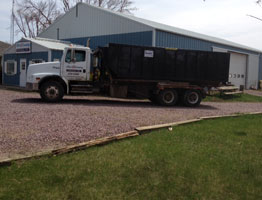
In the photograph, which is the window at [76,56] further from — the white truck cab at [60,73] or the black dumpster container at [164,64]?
the black dumpster container at [164,64]

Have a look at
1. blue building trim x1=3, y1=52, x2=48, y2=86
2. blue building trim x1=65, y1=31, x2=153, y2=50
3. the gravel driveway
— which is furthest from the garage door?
the gravel driveway

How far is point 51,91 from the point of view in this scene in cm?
1314

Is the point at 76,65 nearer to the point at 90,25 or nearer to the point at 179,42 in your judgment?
the point at 179,42

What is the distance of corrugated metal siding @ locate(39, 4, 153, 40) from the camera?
2080 centimetres

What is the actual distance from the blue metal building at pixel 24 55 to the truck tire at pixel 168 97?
9.97 meters

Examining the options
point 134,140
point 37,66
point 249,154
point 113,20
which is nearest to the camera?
point 249,154

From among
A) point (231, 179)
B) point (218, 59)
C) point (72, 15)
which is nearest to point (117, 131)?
point (231, 179)

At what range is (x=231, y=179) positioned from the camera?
462 cm

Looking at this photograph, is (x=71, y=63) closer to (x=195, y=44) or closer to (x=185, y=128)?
(x=185, y=128)

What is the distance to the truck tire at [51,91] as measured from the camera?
13125 millimetres

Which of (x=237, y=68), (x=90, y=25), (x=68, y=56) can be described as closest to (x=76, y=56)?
(x=68, y=56)

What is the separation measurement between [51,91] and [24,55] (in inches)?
461

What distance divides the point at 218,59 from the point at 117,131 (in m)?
9.06

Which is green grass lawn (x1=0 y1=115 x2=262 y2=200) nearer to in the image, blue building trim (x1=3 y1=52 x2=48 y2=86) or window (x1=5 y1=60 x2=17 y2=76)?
blue building trim (x1=3 y1=52 x2=48 y2=86)
